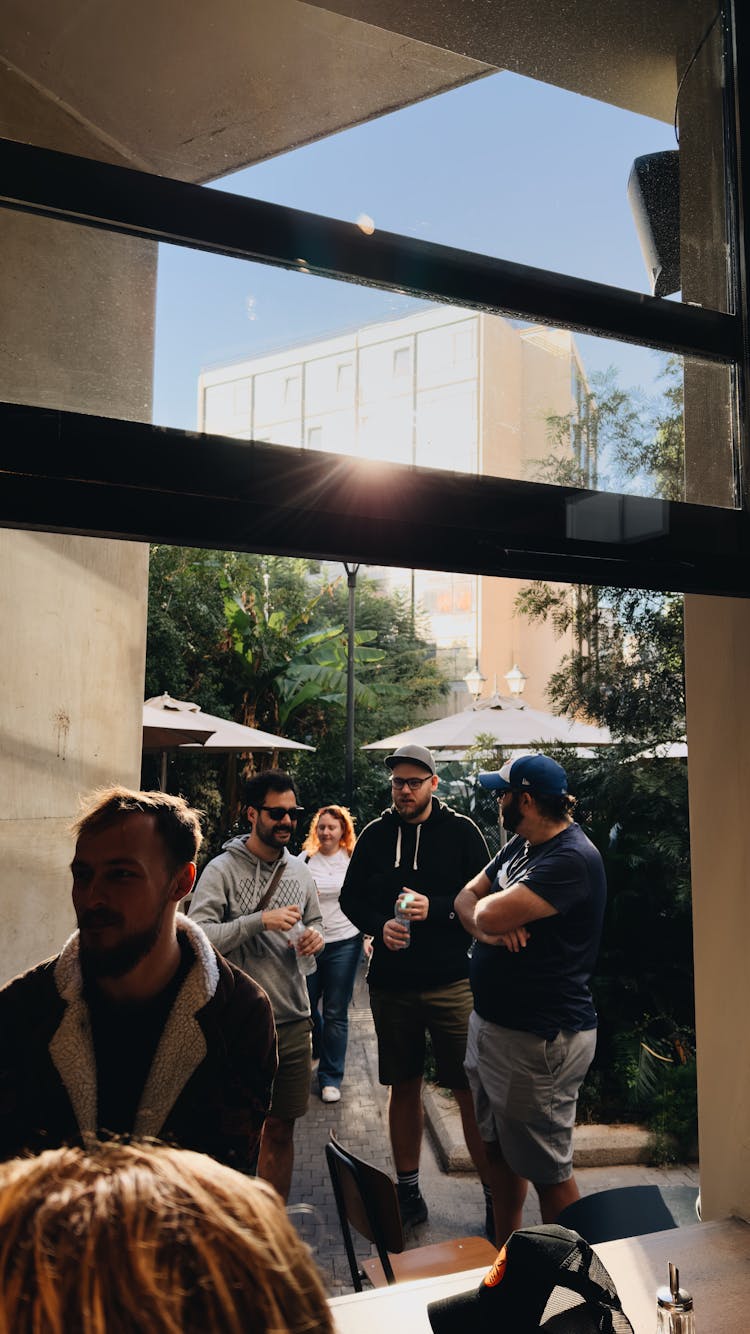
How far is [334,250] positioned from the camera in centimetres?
182

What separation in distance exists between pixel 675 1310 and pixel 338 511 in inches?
56.6

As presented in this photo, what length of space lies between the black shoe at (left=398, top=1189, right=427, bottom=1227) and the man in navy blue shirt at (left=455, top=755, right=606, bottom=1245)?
74 cm

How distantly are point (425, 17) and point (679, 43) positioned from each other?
744 mm

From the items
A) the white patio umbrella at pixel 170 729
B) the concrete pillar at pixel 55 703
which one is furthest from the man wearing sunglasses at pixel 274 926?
the white patio umbrella at pixel 170 729

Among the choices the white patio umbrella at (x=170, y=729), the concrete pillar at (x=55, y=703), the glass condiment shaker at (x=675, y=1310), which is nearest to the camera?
the glass condiment shaker at (x=675, y=1310)

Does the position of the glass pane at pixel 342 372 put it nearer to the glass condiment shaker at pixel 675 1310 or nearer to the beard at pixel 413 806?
the glass condiment shaker at pixel 675 1310

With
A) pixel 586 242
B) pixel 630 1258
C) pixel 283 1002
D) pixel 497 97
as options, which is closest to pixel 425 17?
pixel 497 97

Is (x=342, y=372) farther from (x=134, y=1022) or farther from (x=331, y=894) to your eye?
(x=331, y=894)

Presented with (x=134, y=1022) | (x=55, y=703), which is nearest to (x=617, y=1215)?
(x=134, y=1022)

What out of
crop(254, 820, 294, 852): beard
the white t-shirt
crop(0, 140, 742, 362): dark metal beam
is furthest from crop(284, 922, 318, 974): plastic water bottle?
crop(0, 140, 742, 362): dark metal beam

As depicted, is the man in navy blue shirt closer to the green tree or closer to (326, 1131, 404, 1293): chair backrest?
(326, 1131, 404, 1293): chair backrest

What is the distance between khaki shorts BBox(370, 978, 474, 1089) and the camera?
12.8ft

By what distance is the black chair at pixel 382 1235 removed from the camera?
2266 millimetres

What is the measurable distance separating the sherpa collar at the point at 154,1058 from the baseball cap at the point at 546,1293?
697mm
